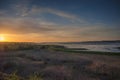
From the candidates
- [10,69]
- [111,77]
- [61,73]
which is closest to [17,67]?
[10,69]

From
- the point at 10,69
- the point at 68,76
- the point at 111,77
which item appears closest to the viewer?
the point at 68,76

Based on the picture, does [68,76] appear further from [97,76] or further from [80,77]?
[97,76]

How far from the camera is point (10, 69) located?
608 inches

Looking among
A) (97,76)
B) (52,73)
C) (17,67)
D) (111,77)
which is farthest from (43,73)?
(111,77)

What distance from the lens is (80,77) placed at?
45.1 ft

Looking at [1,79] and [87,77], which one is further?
[87,77]

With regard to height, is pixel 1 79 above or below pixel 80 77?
above

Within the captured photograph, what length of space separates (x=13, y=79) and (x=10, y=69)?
8782 millimetres

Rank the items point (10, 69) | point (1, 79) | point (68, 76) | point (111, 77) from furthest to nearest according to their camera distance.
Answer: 1. point (10, 69)
2. point (111, 77)
3. point (68, 76)
4. point (1, 79)

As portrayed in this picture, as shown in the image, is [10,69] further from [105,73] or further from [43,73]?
[105,73]

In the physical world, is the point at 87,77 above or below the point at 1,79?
below

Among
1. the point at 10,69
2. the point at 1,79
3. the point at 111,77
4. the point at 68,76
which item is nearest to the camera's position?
the point at 1,79

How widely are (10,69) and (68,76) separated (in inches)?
211

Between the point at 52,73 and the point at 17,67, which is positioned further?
the point at 17,67
